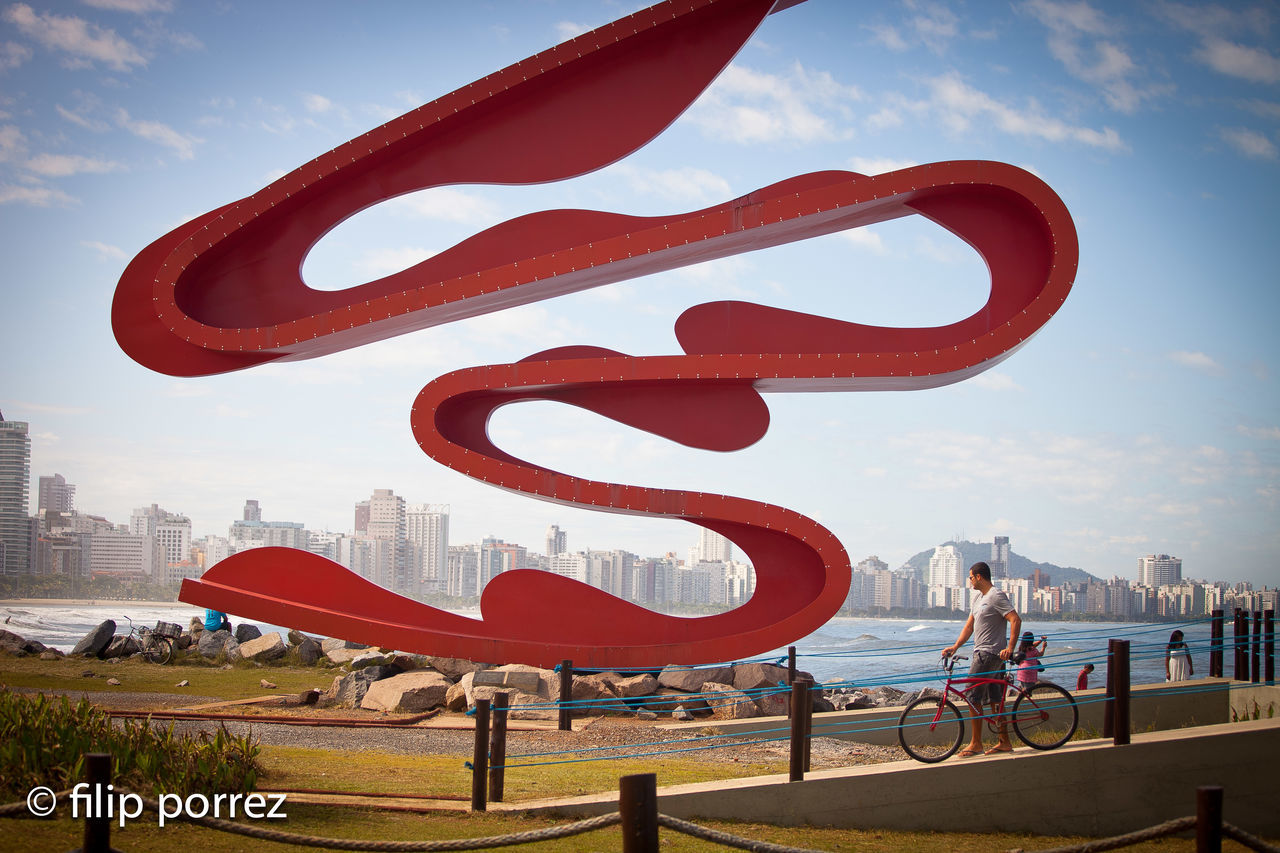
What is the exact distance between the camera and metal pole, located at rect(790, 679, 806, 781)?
785 centimetres

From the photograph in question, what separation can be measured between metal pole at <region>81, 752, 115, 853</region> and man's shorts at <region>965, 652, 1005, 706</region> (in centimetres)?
662

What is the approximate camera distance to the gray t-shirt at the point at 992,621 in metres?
8.44

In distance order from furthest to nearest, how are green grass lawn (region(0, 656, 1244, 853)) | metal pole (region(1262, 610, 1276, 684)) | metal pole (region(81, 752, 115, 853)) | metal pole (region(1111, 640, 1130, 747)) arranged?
1. metal pole (region(1262, 610, 1276, 684))
2. metal pole (region(1111, 640, 1130, 747))
3. green grass lawn (region(0, 656, 1244, 853))
4. metal pole (region(81, 752, 115, 853))

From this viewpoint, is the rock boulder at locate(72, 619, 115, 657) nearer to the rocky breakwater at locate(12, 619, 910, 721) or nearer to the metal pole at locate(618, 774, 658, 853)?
the rocky breakwater at locate(12, 619, 910, 721)

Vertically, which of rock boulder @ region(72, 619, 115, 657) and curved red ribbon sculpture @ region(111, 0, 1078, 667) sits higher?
curved red ribbon sculpture @ region(111, 0, 1078, 667)

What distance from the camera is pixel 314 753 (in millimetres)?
9984

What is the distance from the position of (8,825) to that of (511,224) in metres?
10.0

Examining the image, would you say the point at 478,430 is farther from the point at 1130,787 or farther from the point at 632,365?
the point at 1130,787

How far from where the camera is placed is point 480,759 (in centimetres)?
771

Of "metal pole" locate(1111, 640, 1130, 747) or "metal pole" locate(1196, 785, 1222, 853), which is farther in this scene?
"metal pole" locate(1111, 640, 1130, 747)

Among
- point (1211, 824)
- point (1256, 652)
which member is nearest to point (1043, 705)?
point (1211, 824)

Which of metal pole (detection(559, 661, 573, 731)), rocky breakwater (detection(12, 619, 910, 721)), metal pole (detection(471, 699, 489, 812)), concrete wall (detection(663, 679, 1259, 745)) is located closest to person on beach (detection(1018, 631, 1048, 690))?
concrete wall (detection(663, 679, 1259, 745))

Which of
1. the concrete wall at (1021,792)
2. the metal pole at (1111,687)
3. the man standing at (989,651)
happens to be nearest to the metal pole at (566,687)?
the concrete wall at (1021,792)

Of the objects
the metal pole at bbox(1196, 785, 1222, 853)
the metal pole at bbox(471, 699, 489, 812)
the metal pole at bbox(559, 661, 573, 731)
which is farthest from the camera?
the metal pole at bbox(559, 661, 573, 731)
